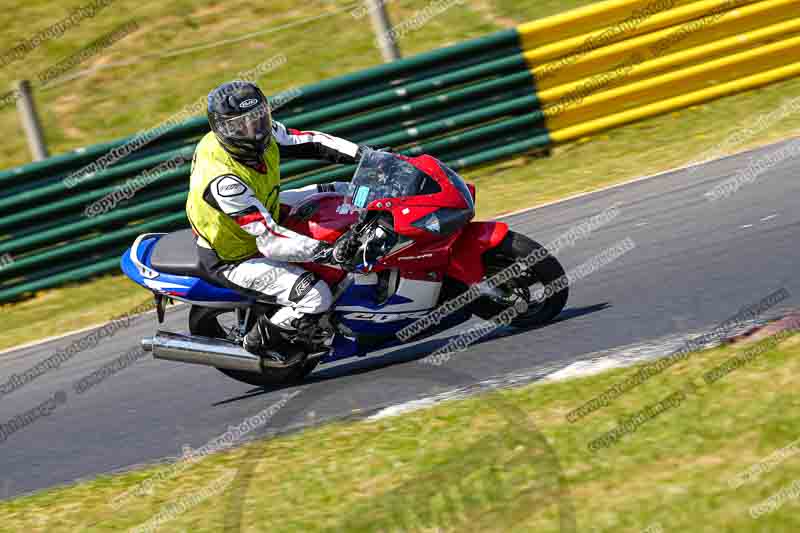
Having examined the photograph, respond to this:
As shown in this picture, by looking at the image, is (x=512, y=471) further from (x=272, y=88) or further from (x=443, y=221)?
(x=272, y=88)

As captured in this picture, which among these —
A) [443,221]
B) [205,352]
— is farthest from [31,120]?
[443,221]

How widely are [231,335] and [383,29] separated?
510cm

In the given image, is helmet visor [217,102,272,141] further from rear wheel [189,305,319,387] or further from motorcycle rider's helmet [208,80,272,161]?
rear wheel [189,305,319,387]

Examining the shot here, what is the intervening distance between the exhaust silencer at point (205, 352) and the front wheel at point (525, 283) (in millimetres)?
1504

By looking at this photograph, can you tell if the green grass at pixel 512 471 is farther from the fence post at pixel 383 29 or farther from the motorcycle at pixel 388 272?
the fence post at pixel 383 29

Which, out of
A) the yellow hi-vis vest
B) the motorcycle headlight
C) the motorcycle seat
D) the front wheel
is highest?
the yellow hi-vis vest

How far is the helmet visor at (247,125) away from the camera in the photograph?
6.21 meters

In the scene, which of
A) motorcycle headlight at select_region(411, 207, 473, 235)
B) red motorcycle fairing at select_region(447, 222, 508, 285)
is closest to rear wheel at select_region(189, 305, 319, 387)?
red motorcycle fairing at select_region(447, 222, 508, 285)

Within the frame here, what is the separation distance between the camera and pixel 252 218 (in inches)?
248

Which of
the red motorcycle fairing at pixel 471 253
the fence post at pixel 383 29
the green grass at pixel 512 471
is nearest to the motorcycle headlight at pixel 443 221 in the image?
the red motorcycle fairing at pixel 471 253

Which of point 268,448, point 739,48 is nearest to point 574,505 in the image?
point 268,448

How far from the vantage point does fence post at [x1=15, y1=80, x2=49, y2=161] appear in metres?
10.7

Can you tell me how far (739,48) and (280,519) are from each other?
28.6 feet

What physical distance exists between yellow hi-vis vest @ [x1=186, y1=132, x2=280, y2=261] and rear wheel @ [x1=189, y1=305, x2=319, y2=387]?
2.18 feet
